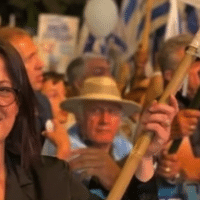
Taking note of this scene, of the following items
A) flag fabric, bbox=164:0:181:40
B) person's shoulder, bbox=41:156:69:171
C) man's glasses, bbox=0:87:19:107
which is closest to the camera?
man's glasses, bbox=0:87:19:107

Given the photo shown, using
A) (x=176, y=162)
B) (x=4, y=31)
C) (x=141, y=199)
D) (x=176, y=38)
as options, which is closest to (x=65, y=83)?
(x=176, y=38)

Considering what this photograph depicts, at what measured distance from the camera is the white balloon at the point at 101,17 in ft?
24.0

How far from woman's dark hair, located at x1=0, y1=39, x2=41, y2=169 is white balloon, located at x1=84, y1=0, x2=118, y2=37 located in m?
4.61

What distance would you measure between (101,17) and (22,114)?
4674 millimetres

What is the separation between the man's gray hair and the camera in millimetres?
4434

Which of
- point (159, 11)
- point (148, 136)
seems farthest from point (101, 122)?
point (159, 11)

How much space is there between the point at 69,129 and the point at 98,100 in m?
0.24

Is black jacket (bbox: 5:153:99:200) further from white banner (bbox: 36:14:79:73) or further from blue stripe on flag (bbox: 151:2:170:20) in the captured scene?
white banner (bbox: 36:14:79:73)

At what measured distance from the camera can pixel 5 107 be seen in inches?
101

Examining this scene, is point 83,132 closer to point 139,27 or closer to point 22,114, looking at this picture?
point 22,114

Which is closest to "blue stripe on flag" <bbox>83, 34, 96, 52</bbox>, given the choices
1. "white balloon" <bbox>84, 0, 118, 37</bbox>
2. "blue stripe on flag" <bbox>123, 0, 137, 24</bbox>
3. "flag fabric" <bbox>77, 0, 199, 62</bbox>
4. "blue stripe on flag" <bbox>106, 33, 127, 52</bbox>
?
"flag fabric" <bbox>77, 0, 199, 62</bbox>

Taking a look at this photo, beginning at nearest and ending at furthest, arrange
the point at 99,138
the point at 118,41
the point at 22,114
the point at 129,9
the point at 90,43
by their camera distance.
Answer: the point at 22,114 < the point at 99,138 < the point at 129,9 < the point at 118,41 < the point at 90,43

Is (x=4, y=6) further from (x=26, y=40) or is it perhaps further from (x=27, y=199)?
(x=27, y=199)

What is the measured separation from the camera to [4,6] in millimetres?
12992
